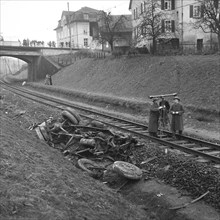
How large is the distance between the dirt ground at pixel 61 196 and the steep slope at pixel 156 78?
1243 centimetres

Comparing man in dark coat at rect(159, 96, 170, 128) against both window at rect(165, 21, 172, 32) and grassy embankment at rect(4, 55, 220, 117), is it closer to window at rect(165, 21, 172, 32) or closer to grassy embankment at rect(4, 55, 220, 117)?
grassy embankment at rect(4, 55, 220, 117)

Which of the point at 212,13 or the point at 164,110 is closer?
the point at 164,110

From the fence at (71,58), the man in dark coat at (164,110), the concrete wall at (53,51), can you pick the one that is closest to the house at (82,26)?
the concrete wall at (53,51)

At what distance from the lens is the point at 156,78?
28250mm

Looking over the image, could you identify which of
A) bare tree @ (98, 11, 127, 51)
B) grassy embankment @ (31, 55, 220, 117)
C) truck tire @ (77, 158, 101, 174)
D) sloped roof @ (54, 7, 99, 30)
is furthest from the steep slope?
sloped roof @ (54, 7, 99, 30)

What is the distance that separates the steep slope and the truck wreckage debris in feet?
29.5

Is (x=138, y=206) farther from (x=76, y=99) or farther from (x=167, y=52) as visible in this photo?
(x=167, y=52)

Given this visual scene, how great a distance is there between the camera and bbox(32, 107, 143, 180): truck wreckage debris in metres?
9.31

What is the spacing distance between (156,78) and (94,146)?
709 inches

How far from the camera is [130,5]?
55812 mm

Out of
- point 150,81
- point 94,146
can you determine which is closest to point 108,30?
point 150,81

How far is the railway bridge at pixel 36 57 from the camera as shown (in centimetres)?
5612

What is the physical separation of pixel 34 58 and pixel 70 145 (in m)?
50.8

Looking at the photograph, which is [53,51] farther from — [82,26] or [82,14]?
[82,14]
